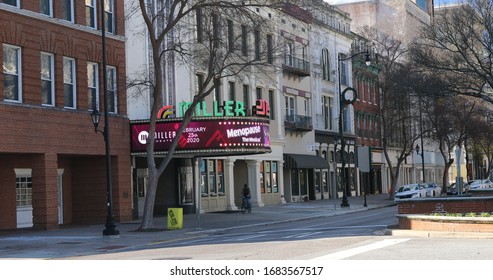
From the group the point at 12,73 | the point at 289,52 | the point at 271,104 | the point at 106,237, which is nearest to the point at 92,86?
the point at 12,73

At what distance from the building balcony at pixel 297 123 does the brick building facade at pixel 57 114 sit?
19.6m

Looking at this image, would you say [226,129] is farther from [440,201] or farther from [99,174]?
[440,201]

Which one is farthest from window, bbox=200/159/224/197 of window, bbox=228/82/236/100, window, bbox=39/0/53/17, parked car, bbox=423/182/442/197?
parked car, bbox=423/182/442/197

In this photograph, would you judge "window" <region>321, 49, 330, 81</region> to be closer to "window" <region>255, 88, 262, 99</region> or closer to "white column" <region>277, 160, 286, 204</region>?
"white column" <region>277, 160, 286, 204</region>

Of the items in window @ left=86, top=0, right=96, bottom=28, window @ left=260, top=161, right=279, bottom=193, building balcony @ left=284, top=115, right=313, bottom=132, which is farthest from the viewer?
building balcony @ left=284, top=115, right=313, bottom=132

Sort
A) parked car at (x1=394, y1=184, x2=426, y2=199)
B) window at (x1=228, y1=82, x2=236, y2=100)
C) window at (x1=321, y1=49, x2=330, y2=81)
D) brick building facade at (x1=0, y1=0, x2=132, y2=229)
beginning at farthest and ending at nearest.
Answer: window at (x1=321, y1=49, x2=330, y2=81) → parked car at (x1=394, y1=184, x2=426, y2=199) → window at (x1=228, y1=82, x2=236, y2=100) → brick building facade at (x1=0, y1=0, x2=132, y2=229)

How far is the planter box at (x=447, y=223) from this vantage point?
21406 mm

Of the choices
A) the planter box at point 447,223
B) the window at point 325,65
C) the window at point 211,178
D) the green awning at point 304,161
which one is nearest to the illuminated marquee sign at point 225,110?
the window at point 211,178

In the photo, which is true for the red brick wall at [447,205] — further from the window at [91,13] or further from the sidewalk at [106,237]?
the window at [91,13]

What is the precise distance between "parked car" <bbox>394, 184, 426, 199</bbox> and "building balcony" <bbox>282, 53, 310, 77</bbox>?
37.0ft

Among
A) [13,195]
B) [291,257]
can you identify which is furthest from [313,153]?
[291,257]

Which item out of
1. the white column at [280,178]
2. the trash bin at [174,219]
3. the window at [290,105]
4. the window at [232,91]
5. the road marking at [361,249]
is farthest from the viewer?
the window at [290,105]

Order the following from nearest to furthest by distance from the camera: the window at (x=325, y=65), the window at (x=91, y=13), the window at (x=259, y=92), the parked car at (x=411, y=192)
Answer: the window at (x=91, y=13) → the window at (x=259, y=92) → the parked car at (x=411, y=192) → the window at (x=325, y=65)

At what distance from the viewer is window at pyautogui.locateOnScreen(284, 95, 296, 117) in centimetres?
5497
